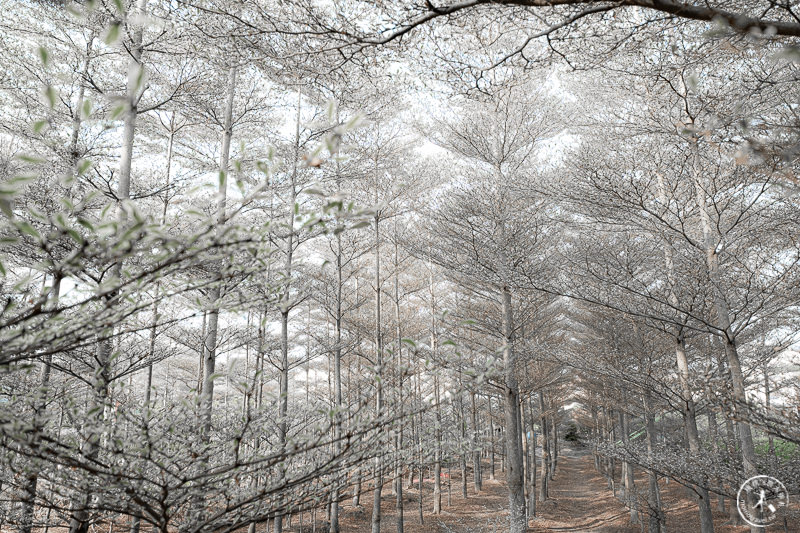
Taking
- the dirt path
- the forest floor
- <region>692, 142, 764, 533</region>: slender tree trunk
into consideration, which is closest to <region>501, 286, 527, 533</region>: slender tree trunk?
the forest floor

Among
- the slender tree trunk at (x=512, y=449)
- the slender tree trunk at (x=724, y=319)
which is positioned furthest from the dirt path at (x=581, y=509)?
the slender tree trunk at (x=724, y=319)

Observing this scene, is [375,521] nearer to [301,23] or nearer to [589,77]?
[301,23]

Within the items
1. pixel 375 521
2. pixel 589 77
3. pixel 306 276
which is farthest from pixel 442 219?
pixel 375 521

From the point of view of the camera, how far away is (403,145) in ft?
35.6

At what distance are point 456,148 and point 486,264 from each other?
2.65m

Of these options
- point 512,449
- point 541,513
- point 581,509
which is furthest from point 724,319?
point 581,509

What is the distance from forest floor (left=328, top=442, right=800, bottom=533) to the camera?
1141cm

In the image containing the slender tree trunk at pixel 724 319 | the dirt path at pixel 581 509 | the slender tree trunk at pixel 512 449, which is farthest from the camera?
the dirt path at pixel 581 509

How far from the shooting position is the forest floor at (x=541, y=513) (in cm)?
1141

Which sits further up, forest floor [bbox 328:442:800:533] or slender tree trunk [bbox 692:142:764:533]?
slender tree trunk [bbox 692:142:764:533]

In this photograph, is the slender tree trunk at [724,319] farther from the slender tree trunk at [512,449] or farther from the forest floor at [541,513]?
the forest floor at [541,513]

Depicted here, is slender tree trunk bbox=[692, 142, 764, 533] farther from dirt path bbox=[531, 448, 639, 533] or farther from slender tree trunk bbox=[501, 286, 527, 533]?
dirt path bbox=[531, 448, 639, 533]

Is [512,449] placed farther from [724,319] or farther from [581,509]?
[581,509]

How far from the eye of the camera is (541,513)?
44.2 ft
